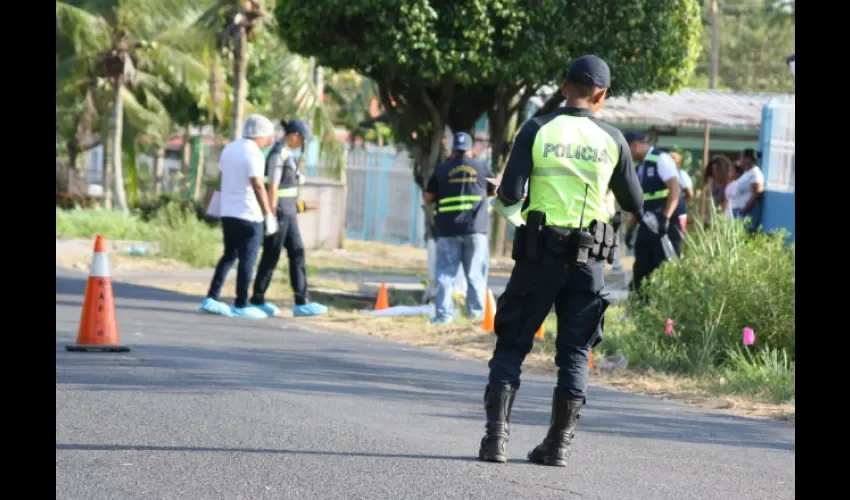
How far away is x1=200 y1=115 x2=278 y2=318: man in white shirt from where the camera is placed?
13422mm

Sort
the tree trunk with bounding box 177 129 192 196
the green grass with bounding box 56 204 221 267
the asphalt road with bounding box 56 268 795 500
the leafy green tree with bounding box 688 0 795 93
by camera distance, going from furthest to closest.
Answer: the leafy green tree with bounding box 688 0 795 93, the tree trunk with bounding box 177 129 192 196, the green grass with bounding box 56 204 221 267, the asphalt road with bounding box 56 268 795 500

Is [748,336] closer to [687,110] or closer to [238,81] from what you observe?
[238,81]

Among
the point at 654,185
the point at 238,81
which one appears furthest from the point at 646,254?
the point at 238,81

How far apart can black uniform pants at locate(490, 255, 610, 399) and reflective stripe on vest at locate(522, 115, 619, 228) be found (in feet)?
0.72

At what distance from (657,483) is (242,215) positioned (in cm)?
765

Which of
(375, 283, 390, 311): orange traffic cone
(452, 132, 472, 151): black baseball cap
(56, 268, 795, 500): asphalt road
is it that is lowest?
(56, 268, 795, 500): asphalt road

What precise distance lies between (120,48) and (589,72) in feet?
96.1

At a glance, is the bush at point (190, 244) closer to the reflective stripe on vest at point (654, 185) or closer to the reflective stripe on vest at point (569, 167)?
the reflective stripe on vest at point (654, 185)

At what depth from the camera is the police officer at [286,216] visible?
45.0ft

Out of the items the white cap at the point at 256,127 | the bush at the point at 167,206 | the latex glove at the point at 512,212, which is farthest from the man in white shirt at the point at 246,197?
the bush at the point at 167,206

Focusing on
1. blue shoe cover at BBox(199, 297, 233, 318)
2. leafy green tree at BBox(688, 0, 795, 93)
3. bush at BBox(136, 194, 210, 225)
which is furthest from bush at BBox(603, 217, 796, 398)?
leafy green tree at BBox(688, 0, 795, 93)

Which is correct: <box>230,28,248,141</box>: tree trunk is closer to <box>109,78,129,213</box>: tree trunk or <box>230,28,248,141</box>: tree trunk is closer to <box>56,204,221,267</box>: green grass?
<box>56,204,221,267</box>: green grass

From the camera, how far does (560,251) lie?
6.64m
